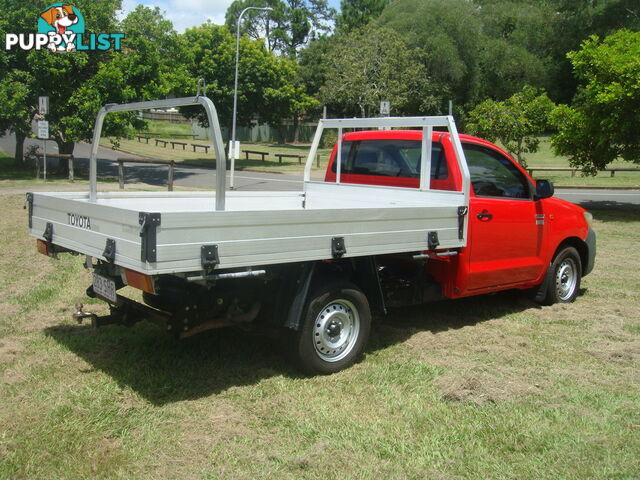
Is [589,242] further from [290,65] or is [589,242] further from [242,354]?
[290,65]

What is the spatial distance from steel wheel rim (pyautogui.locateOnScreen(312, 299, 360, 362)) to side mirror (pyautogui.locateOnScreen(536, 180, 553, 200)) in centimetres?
262

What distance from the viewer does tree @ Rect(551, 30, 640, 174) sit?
47.7ft

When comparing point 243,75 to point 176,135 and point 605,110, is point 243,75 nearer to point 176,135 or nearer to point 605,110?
point 605,110

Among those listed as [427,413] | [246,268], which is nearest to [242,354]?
[246,268]

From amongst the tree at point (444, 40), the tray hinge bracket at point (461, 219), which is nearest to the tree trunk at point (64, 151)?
the tray hinge bracket at point (461, 219)

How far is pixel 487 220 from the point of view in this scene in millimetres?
5910

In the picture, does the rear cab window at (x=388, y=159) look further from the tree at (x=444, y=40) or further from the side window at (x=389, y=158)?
the tree at (x=444, y=40)

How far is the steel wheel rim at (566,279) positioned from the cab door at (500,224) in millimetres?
602

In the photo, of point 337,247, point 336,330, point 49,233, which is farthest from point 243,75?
point 337,247

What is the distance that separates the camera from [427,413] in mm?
4254

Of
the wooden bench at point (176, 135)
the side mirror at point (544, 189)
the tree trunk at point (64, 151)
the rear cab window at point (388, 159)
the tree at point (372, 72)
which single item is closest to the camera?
the rear cab window at point (388, 159)

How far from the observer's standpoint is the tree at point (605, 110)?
47.7 feet

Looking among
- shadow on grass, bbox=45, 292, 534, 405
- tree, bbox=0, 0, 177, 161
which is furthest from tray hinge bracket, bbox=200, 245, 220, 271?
tree, bbox=0, 0, 177, 161

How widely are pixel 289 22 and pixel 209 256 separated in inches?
2956
